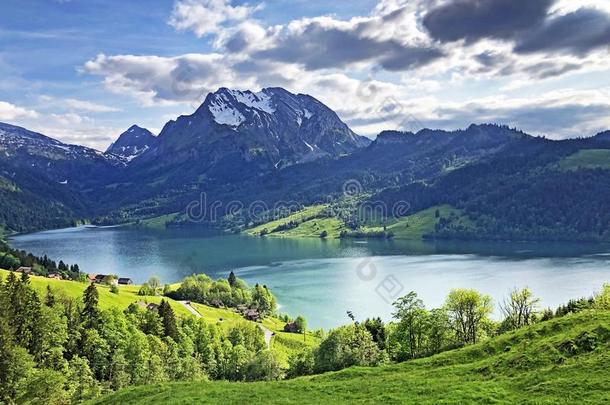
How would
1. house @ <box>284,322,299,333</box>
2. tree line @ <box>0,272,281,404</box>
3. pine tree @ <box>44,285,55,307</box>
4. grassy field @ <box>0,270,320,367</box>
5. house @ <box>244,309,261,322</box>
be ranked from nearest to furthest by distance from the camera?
1. tree line @ <box>0,272,281,404</box>
2. pine tree @ <box>44,285,55,307</box>
3. grassy field @ <box>0,270,320,367</box>
4. house @ <box>284,322,299,333</box>
5. house @ <box>244,309,261,322</box>

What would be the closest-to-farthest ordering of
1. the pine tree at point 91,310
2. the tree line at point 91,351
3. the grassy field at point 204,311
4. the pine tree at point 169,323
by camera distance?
the tree line at point 91,351 → the pine tree at point 91,310 → the pine tree at point 169,323 → the grassy field at point 204,311

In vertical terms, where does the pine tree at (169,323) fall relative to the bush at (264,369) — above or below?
above

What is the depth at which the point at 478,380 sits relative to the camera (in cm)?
3184

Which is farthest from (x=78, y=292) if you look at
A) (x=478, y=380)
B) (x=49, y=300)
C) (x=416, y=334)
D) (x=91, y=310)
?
(x=478, y=380)

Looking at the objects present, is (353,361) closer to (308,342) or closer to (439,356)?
(439,356)

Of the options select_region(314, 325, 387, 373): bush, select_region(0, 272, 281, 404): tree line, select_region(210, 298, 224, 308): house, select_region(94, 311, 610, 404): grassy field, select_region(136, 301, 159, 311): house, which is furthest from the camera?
select_region(210, 298, 224, 308): house

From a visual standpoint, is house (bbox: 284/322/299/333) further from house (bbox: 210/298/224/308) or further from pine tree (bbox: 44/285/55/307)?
pine tree (bbox: 44/285/55/307)

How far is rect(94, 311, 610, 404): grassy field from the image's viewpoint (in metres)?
27.3

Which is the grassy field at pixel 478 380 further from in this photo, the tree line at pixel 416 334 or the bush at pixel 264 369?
the bush at pixel 264 369

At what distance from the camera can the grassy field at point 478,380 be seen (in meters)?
27.3

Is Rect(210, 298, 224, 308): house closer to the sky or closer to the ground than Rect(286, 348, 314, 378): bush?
closer to the ground

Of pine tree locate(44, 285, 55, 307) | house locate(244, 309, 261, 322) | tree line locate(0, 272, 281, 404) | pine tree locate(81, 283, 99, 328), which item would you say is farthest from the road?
pine tree locate(44, 285, 55, 307)

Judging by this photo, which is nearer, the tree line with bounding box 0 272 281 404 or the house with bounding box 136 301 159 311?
the tree line with bounding box 0 272 281 404

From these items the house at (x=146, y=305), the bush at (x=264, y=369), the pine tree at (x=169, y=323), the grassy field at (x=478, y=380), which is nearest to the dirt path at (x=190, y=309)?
the house at (x=146, y=305)
